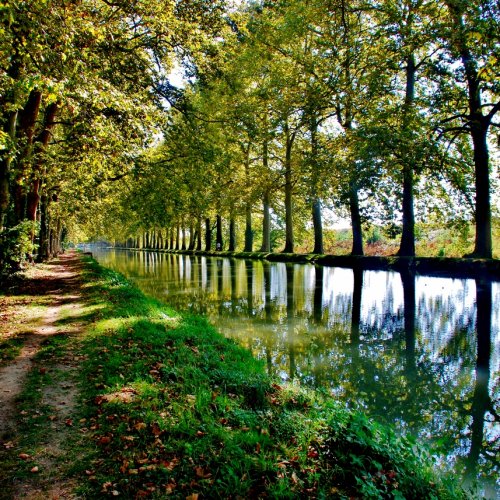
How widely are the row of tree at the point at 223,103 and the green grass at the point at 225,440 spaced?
364 cm

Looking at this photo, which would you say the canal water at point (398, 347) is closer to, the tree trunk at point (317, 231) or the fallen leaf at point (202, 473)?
the fallen leaf at point (202, 473)

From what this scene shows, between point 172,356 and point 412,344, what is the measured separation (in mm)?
4509

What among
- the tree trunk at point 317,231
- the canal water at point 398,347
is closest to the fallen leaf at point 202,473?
the canal water at point 398,347

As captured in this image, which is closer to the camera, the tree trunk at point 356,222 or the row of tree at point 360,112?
the row of tree at point 360,112

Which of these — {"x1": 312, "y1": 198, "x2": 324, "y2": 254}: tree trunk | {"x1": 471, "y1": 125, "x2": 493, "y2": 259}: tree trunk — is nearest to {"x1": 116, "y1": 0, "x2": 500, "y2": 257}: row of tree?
{"x1": 471, "y1": 125, "x2": 493, "y2": 259}: tree trunk

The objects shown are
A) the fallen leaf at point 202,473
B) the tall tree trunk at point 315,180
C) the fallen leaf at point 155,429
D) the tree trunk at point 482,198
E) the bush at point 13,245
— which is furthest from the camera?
the tall tree trunk at point 315,180

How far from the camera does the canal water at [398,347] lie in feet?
14.6

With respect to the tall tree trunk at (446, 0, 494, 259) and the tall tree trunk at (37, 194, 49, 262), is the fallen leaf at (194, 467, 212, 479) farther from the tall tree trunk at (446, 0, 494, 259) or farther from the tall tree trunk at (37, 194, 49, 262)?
the tall tree trunk at (37, 194, 49, 262)

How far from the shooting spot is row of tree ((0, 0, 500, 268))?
7.79 m

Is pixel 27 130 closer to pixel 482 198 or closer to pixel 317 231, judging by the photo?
pixel 482 198

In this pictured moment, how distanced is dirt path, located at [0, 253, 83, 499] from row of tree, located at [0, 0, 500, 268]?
3306mm

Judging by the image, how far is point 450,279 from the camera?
54.0 ft

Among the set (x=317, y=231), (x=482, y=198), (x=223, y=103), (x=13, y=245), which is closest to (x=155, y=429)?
(x=13, y=245)

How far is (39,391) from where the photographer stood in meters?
4.88
